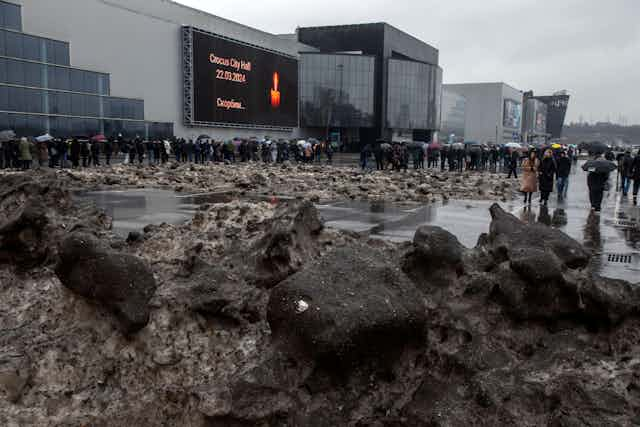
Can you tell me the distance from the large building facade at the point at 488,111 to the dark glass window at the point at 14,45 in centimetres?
10386

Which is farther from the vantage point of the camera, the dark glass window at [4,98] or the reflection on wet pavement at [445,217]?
the dark glass window at [4,98]

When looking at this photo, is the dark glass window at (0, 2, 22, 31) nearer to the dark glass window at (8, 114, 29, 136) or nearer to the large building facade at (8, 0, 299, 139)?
the large building facade at (8, 0, 299, 139)

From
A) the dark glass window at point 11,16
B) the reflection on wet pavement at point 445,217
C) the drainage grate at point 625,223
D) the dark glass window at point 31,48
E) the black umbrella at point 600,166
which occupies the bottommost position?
the drainage grate at point 625,223

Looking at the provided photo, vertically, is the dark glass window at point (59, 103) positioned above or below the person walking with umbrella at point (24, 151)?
above

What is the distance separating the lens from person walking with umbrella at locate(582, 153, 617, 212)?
50.9ft

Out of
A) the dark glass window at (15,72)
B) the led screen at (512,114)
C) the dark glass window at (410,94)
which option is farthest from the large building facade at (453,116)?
the dark glass window at (15,72)

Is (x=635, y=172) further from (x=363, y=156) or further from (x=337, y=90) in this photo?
(x=337, y=90)

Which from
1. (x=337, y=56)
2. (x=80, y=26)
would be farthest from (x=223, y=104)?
(x=337, y=56)

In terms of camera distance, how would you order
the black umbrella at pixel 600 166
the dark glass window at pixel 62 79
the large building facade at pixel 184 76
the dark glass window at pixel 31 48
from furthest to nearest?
the dark glass window at pixel 62 79, the large building facade at pixel 184 76, the dark glass window at pixel 31 48, the black umbrella at pixel 600 166

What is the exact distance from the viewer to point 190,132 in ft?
167

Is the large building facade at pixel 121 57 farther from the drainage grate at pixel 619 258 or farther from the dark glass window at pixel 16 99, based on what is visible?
the drainage grate at pixel 619 258

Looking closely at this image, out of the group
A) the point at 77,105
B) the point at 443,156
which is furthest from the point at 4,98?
the point at 443,156

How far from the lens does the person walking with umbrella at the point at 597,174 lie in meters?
15.5

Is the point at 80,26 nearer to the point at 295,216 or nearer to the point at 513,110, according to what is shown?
the point at 295,216
